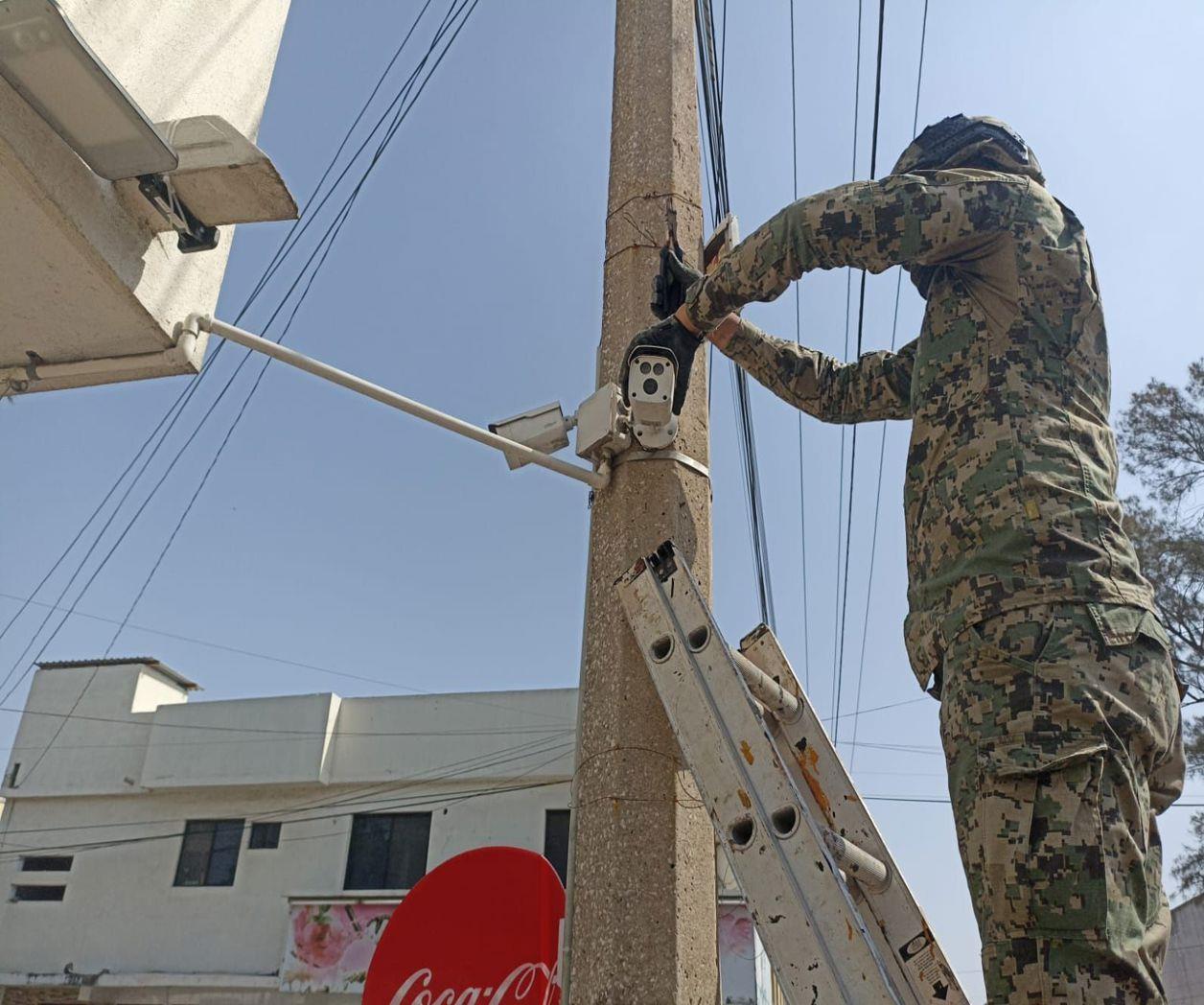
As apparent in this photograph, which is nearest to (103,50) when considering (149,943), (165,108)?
(165,108)

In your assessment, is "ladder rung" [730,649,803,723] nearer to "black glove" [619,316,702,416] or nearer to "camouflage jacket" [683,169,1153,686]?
"camouflage jacket" [683,169,1153,686]

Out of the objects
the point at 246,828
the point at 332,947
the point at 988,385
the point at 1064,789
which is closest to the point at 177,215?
the point at 988,385

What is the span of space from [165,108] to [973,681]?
10.7 feet

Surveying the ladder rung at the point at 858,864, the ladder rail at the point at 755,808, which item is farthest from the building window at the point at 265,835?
the ladder rung at the point at 858,864

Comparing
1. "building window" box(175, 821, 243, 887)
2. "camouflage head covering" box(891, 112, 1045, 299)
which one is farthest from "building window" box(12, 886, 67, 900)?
"camouflage head covering" box(891, 112, 1045, 299)

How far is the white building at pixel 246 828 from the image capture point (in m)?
15.8

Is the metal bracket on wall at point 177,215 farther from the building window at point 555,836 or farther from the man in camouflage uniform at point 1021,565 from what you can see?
the building window at point 555,836

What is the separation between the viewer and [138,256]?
3279 millimetres

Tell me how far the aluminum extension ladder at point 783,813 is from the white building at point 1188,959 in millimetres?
25601

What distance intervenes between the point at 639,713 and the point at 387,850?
1494cm

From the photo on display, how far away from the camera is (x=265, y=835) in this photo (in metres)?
16.7

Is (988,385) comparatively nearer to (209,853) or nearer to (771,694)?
(771,694)

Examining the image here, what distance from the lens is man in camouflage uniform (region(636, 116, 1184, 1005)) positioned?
157 cm

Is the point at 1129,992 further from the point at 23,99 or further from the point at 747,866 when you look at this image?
the point at 23,99
